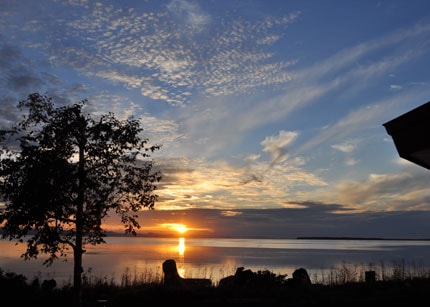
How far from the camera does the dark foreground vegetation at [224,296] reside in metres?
16.1

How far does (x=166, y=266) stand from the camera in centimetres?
2441

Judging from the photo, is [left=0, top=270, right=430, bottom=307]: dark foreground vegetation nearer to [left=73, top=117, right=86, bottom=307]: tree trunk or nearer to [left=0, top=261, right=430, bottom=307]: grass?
[left=0, top=261, right=430, bottom=307]: grass

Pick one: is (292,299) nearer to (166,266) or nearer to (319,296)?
(319,296)

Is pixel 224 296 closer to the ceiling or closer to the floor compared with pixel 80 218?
closer to the floor

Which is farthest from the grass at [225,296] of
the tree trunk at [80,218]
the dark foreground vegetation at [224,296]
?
the tree trunk at [80,218]

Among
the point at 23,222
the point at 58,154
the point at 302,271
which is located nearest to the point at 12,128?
the point at 58,154

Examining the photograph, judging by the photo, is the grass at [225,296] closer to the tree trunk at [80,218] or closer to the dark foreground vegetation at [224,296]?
the dark foreground vegetation at [224,296]

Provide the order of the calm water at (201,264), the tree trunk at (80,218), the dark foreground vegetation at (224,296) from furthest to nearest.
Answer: the calm water at (201,264)
the dark foreground vegetation at (224,296)
the tree trunk at (80,218)

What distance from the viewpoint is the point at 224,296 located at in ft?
59.5

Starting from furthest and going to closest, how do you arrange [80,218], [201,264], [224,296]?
[201,264]
[224,296]
[80,218]

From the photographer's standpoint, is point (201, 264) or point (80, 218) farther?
point (201, 264)

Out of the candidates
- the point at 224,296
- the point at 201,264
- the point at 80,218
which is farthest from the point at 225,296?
the point at 201,264

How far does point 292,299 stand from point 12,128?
11.6 meters

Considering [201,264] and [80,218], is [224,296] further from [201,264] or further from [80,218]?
[201,264]
